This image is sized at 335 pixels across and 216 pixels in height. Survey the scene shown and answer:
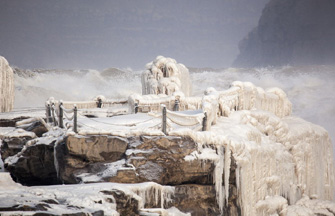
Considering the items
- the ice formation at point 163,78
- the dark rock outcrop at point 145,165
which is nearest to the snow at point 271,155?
the dark rock outcrop at point 145,165

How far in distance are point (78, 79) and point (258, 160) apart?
28.0 meters

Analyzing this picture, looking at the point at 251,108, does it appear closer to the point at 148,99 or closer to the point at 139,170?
the point at 148,99

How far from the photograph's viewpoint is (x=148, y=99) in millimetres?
20562

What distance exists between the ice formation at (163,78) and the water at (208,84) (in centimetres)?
1478

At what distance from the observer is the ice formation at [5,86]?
74.9ft

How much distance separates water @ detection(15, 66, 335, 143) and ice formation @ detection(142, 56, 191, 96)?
14.8m

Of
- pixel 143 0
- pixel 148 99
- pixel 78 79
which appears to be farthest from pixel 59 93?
pixel 148 99

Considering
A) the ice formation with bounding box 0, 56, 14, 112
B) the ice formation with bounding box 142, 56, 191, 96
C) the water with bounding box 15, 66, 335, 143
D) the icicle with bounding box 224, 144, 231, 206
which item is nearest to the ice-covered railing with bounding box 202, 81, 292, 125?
the icicle with bounding box 224, 144, 231, 206

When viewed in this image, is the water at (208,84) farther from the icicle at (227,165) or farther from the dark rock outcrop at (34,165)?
the icicle at (227,165)

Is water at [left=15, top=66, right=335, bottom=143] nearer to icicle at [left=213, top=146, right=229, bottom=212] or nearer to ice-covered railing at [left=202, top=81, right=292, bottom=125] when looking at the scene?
ice-covered railing at [left=202, top=81, right=292, bottom=125]

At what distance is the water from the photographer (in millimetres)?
38719

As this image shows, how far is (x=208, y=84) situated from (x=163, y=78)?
21.6 meters

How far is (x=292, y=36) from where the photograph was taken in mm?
45031

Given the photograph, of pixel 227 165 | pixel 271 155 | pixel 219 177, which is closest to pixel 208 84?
pixel 271 155
